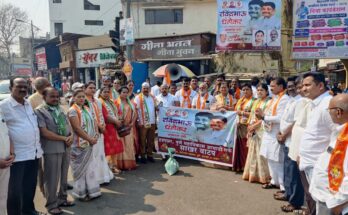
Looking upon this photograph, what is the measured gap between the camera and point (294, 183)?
436 centimetres

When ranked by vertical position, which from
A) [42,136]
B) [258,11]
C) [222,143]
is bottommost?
[222,143]

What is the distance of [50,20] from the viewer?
129 ft

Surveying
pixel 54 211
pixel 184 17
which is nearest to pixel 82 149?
pixel 54 211

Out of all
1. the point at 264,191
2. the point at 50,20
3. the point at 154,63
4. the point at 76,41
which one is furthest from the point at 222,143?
the point at 50,20

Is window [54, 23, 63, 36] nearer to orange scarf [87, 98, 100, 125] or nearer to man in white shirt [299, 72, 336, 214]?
orange scarf [87, 98, 100, 125]

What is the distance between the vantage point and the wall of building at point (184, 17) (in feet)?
73.6

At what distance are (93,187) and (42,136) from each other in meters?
1.23

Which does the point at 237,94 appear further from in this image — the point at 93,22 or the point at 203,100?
the point at 93,22

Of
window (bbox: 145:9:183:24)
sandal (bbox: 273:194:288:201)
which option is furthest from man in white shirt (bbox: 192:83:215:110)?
window (bbox: 145:9:183:24)

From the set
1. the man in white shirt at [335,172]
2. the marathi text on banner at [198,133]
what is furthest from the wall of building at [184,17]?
the man in white shirt at [335,172]

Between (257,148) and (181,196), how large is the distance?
63.4 inches

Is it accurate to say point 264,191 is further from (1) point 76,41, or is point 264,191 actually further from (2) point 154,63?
(1) point 76,41

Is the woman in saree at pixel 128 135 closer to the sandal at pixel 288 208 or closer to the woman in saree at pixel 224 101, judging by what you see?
the woman in saree at pixel 224 101

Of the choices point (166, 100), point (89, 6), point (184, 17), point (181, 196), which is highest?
point (89, 6)
